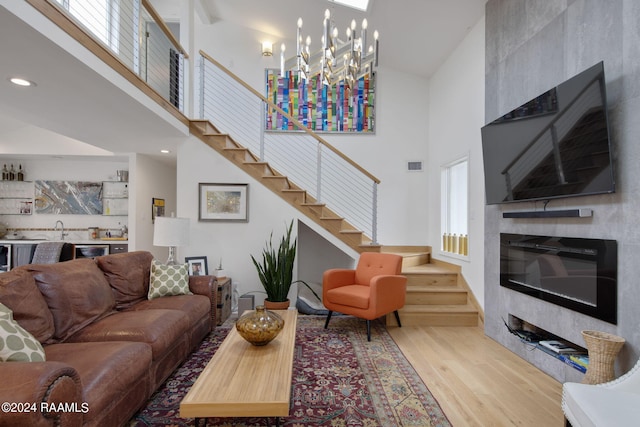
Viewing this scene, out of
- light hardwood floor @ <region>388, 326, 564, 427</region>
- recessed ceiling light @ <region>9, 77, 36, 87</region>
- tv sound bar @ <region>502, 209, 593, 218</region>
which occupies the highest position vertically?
recessed ceiling light @ <region>9, 77, 36, 87</region>

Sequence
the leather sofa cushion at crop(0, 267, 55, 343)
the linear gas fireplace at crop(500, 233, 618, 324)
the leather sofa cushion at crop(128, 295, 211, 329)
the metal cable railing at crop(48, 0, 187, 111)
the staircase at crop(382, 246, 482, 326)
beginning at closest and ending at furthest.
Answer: the leather sofa cushion at crop(0, 267, 55, 343) → the linear gas fireplace at crop(500, 233, 618, 324) → the leather sofa cushion at crop(128, 295, 211, 329) → the metal cable railing at crop(48, 0, 187, 111) → the staircase at crop(382, 246, 482, 326)

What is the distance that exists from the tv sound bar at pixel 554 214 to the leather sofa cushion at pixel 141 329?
9.62 ft

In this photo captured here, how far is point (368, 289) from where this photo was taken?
3727 mm

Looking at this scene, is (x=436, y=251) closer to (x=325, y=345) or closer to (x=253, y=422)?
(x=325, y=345)

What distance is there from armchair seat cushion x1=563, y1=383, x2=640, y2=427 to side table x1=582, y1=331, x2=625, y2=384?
1.38 feet

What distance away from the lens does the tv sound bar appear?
2.29 meters

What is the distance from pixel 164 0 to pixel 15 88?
3.82 meters

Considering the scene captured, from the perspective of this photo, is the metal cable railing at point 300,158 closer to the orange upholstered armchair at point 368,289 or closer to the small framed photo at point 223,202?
the small framed photo at point 223,202

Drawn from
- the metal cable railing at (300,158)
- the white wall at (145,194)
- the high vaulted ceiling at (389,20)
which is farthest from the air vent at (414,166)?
the white wall at (145,194)

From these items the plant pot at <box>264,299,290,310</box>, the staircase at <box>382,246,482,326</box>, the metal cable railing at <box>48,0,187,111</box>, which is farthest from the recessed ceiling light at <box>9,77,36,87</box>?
the staircase at <box>382,246,482,326</box>

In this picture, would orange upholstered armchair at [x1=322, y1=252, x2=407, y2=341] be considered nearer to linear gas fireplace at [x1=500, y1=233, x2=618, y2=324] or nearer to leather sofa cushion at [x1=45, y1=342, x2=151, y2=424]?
linear gas fireplace at [x1=500, y1=233, x2=618, y2=324]

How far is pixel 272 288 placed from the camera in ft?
13.4

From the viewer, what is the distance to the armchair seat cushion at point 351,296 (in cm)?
342

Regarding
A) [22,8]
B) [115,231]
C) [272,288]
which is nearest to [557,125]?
[272,288]
